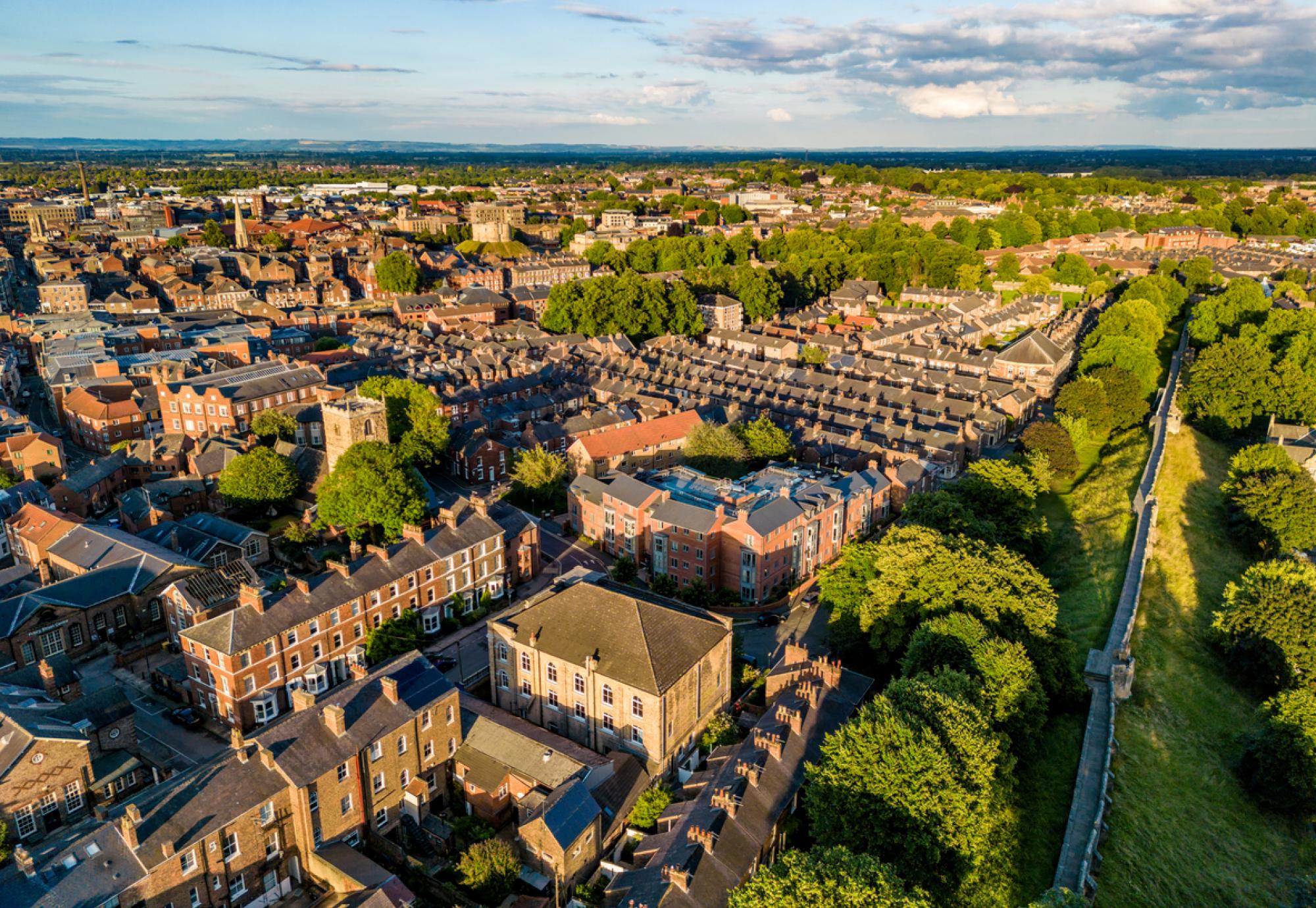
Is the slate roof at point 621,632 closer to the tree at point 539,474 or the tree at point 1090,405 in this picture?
the tree at point 539,474

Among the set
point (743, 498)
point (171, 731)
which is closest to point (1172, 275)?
point (743, 498)

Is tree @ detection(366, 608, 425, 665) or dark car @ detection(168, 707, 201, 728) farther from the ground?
tree @ detection(366, 608, 425, 665)

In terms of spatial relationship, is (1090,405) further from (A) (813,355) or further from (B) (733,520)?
(B) (733,520)

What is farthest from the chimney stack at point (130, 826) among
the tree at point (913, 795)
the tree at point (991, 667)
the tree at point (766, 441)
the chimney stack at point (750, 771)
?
the tree at point (766, 441)

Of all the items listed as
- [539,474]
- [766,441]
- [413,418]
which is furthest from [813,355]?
[413,418]

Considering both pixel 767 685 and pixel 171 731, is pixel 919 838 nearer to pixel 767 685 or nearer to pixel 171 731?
pixel 767 685

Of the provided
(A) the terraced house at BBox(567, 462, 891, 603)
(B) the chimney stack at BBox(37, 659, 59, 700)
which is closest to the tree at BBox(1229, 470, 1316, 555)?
(A) the terraced house at BBox(567, 462, 891, 603)

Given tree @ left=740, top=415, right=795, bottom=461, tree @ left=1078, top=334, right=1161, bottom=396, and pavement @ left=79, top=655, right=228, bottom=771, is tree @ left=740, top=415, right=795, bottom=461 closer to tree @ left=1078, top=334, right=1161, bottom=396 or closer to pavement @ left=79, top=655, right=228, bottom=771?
pavement @ left=79, top=655, right=228, bottom=771
